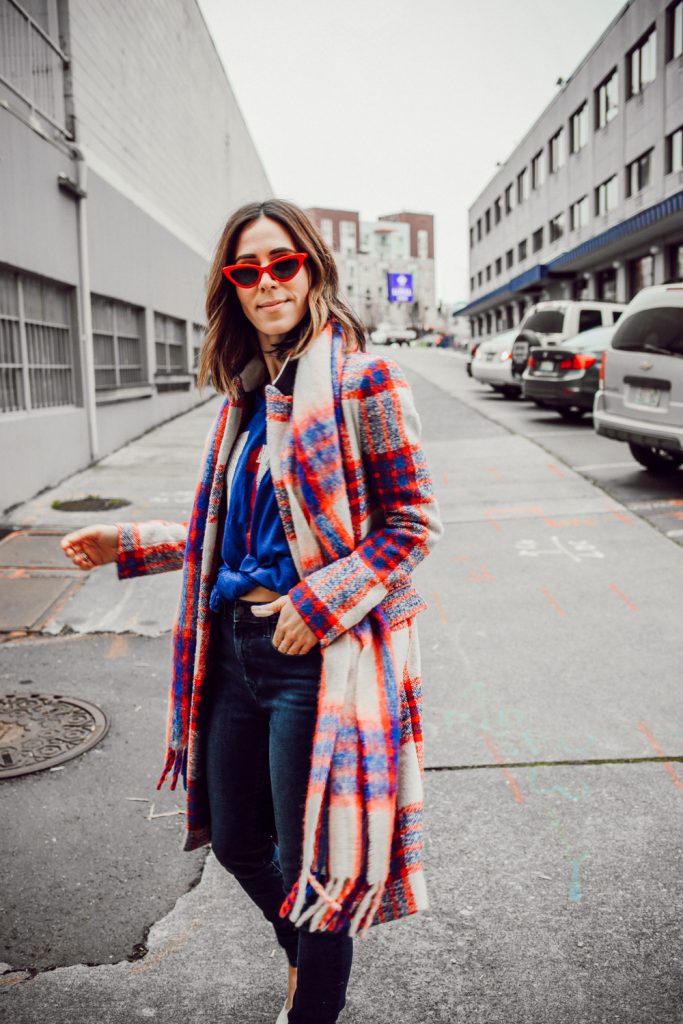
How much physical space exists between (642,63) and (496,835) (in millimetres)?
29779

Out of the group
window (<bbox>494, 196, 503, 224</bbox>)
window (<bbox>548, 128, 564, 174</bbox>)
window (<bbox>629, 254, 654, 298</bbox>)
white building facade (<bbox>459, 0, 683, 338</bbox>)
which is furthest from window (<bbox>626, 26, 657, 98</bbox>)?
window (<bbox>494, 196, 503, 224</bbox>)

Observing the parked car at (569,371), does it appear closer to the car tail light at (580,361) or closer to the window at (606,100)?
the car tail light at (580,361)

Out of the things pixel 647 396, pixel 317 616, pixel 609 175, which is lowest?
pixel 317 616

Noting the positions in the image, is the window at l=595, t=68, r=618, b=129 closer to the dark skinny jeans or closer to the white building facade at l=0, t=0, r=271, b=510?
the white building facade at l=0, t=0, r=271, b=510

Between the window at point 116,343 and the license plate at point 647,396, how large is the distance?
24.3 feet

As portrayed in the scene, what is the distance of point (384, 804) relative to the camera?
174cm

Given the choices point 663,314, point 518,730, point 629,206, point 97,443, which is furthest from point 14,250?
point 629,206

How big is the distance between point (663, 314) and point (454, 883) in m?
7.15

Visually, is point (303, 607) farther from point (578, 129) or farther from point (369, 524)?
point (578, 129)

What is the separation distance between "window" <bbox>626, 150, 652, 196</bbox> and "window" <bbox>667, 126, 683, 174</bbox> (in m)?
1.36

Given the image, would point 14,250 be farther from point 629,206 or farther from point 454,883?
point 629,206

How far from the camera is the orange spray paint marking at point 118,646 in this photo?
5039mm

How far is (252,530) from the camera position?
1.93 metres

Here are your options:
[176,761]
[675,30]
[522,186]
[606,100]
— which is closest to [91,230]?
[176,761]
